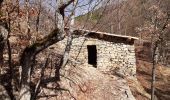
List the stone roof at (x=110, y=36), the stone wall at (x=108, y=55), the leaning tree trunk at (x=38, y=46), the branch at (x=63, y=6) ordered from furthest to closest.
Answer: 1. the stone roof at (x=110, y=36)
2. the stone wall at (x=108, y=55)
3. the leaning tree trunk at (x=38, y=46)
4. the branch at (x=63, y=6)

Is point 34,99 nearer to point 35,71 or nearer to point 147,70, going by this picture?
point 35,71

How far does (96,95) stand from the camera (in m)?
16.9

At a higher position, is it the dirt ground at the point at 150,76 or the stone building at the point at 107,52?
the stone building at the point at 107,52

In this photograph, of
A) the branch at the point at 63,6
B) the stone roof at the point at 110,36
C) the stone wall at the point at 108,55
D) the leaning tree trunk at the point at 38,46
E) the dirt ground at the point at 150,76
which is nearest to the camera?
the branch at the point at 63,6

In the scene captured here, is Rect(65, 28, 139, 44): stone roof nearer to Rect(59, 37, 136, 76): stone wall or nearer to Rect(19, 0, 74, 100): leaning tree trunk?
Rect(59, 37, 136, 76): stone wall

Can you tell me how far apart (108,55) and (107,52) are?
0.20 m

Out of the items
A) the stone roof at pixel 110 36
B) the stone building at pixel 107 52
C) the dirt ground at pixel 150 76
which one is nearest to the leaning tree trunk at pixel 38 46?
the stone building at pixel 107 52

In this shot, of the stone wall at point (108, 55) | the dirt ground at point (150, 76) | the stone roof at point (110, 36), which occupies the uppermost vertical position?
the stone roof at point (110, 36)

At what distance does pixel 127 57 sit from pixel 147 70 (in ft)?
21.5

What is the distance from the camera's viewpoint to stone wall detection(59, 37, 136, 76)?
20.6 metres

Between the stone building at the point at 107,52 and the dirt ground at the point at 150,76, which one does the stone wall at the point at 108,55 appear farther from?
the dirt ground at the point at 150,76

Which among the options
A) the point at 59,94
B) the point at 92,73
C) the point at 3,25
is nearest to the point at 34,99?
the point at 59,94

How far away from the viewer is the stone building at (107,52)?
2059 centimetres

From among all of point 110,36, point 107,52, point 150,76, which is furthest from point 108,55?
point 150,76
